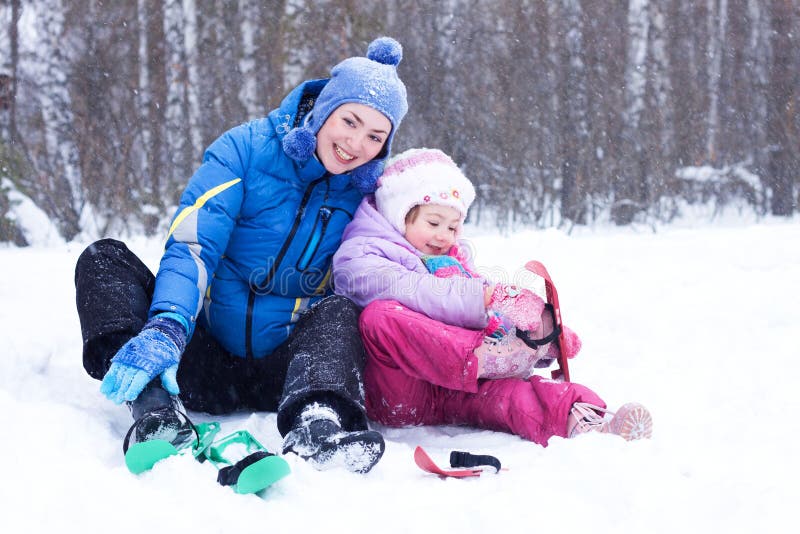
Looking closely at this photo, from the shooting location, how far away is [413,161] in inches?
97.5

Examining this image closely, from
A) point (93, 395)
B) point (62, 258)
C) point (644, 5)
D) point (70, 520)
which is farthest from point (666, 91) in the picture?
point (70, 520)

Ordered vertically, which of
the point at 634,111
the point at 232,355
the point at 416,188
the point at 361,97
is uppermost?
the point at 634,111

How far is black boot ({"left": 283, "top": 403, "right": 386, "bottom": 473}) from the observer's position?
1.62 metres

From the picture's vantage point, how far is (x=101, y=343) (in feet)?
6.15

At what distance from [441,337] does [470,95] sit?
4718 millimetres

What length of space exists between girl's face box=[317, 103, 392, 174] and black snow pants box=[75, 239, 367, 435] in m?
0.44

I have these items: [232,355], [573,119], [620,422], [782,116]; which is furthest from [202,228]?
[782,116]

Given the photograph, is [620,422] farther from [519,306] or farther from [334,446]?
[334,446]

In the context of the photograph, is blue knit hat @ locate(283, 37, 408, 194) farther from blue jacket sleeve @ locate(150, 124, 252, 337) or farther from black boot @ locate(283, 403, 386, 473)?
black boot @ locate(283, 403, 386, 473)

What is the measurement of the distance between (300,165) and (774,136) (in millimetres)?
5838

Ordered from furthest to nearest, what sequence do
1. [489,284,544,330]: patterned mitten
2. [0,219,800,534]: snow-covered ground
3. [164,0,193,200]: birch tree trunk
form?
1. [164,0,193,200]: birch tree trunk
2. [489,284,544,330]: patterned mitten
3. [0,219,800,534]: snow-covered ground

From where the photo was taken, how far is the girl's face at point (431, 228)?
238 cm

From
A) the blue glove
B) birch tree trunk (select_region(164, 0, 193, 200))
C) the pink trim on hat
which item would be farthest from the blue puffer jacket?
birch tree trunk (select_region(164, 0, 193, 200))

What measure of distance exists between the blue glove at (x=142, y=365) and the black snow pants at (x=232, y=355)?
0.13 metres
